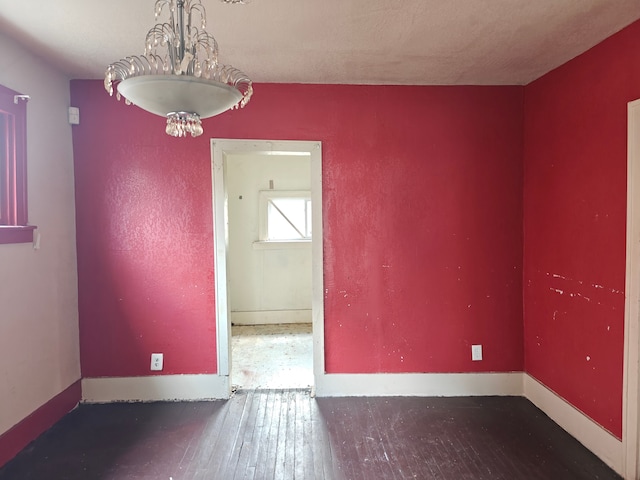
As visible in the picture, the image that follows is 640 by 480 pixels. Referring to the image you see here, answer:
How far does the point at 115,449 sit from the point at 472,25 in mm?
3110

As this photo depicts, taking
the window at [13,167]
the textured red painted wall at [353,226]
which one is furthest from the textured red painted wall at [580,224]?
the window at [13,167]

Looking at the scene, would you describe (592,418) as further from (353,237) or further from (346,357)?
(353,237)

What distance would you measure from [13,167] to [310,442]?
2394mm

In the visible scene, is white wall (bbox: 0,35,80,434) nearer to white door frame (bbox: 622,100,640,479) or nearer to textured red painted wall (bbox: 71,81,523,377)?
textured red painted wall (bbox: 71,81,523,377)

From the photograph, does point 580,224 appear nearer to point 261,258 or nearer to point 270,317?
point 261,258

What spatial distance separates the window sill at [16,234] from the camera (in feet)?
6.46

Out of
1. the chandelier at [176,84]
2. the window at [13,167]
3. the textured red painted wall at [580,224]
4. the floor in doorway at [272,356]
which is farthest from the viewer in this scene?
the floor in doorway at [272,356]

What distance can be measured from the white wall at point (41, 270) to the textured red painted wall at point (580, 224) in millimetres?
3327

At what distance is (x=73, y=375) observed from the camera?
258 centimetres

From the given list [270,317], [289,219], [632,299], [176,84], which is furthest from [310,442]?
[289,219]

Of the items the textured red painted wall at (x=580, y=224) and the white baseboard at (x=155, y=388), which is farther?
the white baseboard at (x=155, y=388)

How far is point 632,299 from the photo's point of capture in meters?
1.86

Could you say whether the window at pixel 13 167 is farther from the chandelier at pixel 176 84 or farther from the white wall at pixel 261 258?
the white wall at pixel 261 258

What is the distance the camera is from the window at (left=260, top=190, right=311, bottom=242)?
4.63 meters
